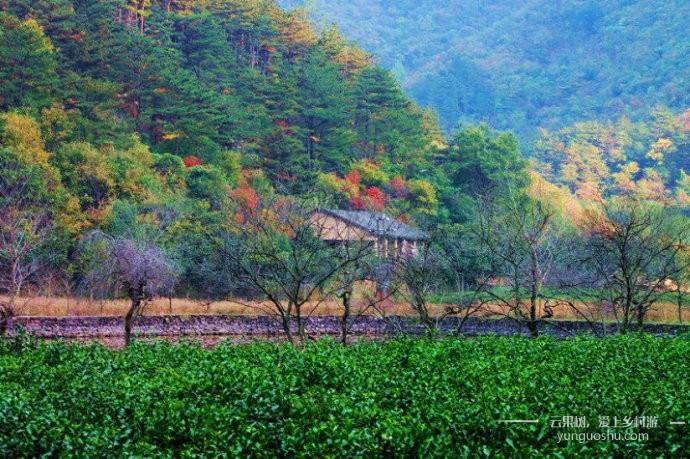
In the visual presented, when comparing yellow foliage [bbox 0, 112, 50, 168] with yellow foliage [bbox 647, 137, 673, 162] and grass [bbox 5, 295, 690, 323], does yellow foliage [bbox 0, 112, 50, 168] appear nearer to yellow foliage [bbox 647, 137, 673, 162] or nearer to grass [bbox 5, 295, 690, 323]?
grass [bbox 5, 295, 690, 323]

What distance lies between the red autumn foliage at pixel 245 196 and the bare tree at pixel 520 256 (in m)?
12.1

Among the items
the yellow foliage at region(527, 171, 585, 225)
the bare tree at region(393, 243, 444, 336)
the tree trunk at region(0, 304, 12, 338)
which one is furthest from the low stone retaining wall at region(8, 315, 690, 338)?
the yellow foliage at region(527, 171, 585, 225)

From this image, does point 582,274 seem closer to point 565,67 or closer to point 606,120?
point 606,120

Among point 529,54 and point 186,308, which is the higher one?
point 529,54

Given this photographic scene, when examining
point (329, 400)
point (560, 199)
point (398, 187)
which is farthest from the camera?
point (560, 199)

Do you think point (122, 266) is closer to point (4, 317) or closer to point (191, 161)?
point (4, 317)

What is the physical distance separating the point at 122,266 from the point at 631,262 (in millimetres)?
18676

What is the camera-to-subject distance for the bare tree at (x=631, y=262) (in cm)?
2553

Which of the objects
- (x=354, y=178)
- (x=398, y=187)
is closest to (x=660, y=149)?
(x=398, y=187)

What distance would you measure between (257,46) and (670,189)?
38.6 metres

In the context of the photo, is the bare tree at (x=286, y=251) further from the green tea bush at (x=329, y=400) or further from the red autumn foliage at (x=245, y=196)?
the green tea bush at (x=329, y=400)

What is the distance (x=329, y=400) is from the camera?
11609 mm

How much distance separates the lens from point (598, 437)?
9734mm

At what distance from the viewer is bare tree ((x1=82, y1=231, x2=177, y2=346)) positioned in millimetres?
Answer: 35028
